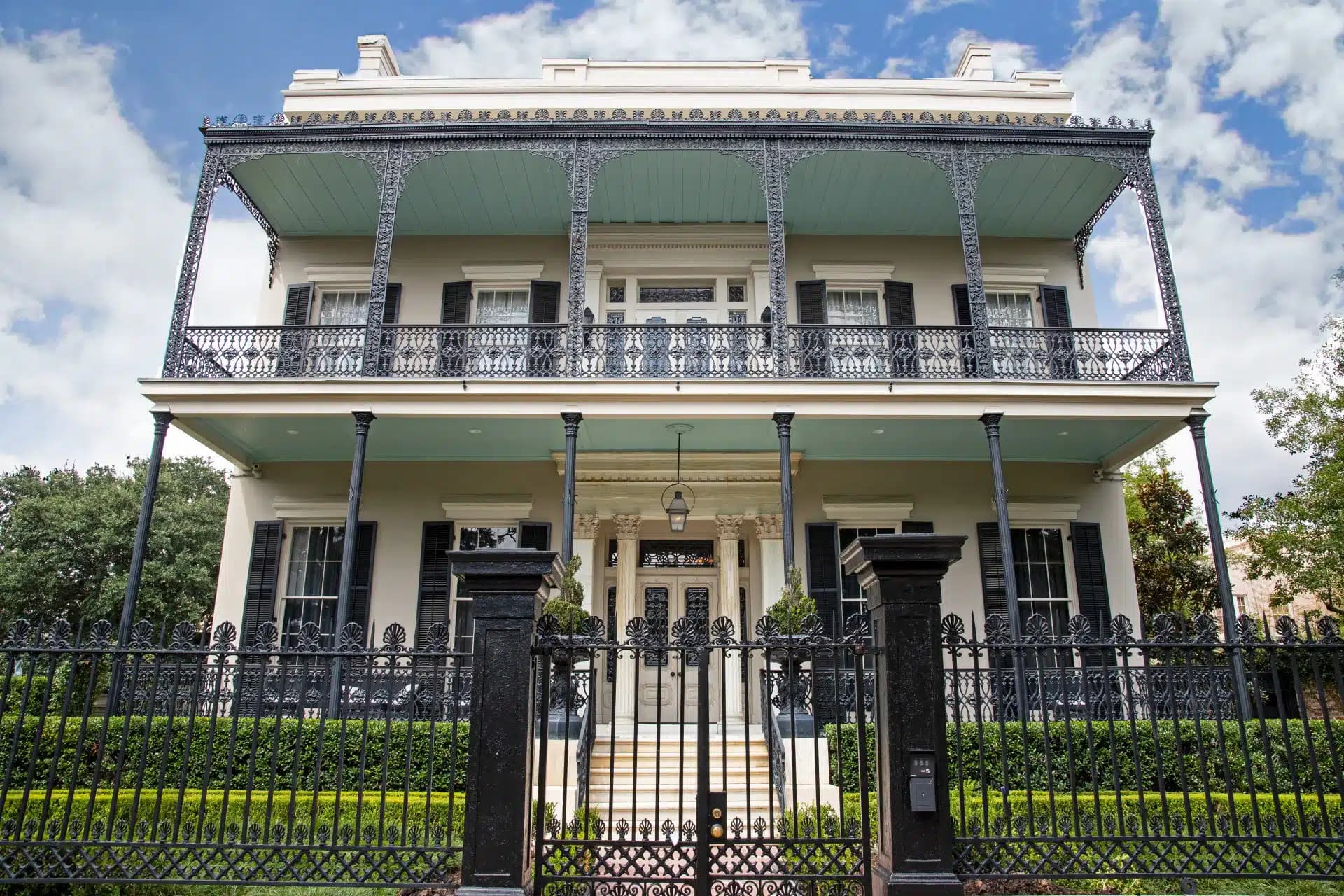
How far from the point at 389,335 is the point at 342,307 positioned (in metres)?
1.83

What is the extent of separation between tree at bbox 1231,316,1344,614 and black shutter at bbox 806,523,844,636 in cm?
785

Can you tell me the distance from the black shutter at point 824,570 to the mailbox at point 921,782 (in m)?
7.28

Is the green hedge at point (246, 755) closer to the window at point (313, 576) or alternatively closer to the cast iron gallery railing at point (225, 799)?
the cast iron gallery railing at point (225, 799)

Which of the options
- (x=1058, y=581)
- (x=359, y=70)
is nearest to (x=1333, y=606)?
(x=1058, y=581)

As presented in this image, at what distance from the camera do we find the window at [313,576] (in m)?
12.0

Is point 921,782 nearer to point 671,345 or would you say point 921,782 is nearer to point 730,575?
point 730,575

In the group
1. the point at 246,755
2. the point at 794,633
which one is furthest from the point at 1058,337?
the point at 246,755

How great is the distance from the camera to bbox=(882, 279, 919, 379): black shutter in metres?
11.0

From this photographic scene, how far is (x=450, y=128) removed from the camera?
10.9 meters

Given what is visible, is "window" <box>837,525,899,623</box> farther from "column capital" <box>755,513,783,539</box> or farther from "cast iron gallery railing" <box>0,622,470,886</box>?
"cast iron gallery railing" <box>0,622,470,886</box>

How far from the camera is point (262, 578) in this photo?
1195cm

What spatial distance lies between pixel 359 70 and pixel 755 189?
24.1ft

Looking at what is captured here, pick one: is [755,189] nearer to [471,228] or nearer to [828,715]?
[471,228]

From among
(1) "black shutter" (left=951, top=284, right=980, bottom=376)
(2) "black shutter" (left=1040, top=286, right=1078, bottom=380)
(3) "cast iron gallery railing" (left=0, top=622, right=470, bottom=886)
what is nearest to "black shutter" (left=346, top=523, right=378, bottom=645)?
(3) "cast iron gallery railing" (left=0, top=622, right=470, bottom=886)
